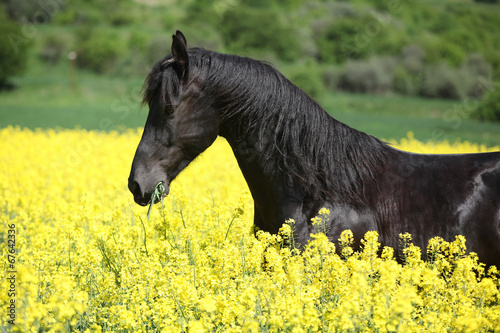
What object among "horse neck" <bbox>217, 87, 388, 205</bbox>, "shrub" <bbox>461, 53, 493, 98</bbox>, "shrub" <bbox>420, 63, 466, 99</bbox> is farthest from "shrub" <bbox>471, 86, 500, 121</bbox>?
"horse neck" <bbox>217, 87, 388, 205</bbox>

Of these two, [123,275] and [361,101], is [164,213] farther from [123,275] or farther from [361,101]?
[361,101]

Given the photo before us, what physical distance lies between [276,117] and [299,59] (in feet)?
165

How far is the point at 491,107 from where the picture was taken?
29.5 meters

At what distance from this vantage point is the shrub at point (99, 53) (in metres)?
50.5

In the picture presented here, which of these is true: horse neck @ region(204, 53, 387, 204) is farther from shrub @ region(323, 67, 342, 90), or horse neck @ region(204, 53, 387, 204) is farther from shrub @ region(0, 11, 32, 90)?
shrub @ region(323, 67, 342, 90)

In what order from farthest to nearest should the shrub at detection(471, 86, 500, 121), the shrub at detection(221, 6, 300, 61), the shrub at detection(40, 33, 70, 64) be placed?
the shrub at detection(40, 33, 70, 64) < the shrub at detection(221, 6, 300, 61) < the shrub at detection(471, 86, 500, 121)

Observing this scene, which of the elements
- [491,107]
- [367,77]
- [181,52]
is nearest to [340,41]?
[367,77]

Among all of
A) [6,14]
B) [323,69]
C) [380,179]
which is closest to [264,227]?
[380,179]

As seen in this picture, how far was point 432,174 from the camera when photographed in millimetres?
4129

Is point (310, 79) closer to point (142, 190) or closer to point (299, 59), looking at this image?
point (299, 59)

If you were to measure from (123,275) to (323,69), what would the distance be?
156ft

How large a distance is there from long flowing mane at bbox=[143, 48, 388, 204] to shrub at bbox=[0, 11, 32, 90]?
43.7 m

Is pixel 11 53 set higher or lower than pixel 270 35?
lower

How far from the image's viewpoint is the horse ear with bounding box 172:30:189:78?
3.60 m
